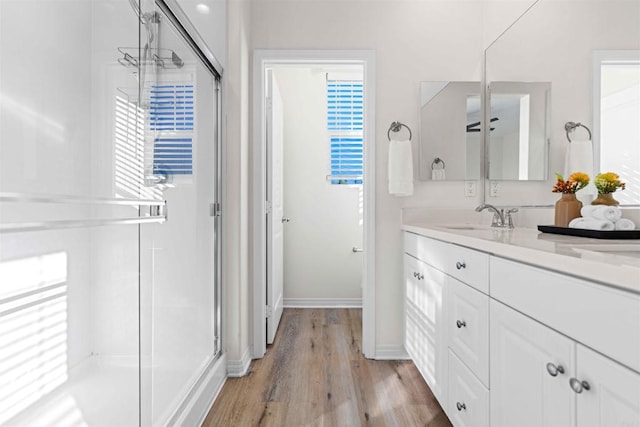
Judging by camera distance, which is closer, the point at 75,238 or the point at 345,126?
the point at 75,238

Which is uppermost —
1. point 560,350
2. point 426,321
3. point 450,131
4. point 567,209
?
point 450,131

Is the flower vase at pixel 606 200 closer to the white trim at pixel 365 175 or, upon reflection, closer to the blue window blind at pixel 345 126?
the white trim at pixel 365 175

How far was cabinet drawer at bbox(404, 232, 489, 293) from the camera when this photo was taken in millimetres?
1266

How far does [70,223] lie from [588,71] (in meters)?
1.87

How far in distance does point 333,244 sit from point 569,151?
233 centimetres

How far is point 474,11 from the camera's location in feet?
8.00

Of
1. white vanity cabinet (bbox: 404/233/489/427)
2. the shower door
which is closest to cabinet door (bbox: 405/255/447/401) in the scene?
white vanity cabinet (bbox: 404/233/489/427)

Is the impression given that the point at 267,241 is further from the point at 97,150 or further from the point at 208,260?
the point at 97,150

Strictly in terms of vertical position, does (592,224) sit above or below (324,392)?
above

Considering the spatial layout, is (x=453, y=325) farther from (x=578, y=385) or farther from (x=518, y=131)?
(x=518, y=131)

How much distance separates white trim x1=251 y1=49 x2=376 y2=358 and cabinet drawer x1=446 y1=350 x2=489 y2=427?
0.92 meters

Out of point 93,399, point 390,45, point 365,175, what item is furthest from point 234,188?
point 390,45

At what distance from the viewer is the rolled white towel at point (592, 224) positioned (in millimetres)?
1314

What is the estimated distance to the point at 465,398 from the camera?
4.60 feet
